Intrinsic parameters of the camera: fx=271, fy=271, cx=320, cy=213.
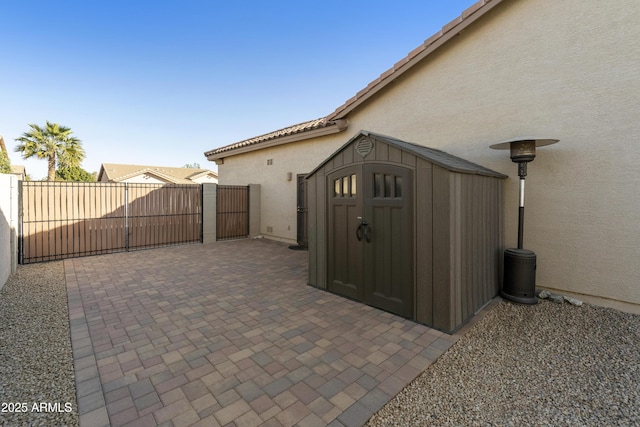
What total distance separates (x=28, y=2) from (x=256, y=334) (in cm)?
1189

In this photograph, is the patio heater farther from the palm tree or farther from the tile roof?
the palm tree

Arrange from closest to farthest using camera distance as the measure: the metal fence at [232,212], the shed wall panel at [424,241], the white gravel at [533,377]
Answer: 1. the white gravel at [533,377]
2. the shed wall panel at [424,241]
3. the metal fence at [232,212]

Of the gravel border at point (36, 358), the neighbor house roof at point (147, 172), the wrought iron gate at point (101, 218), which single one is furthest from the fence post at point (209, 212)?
the neighbor house roof at point (147, 172)

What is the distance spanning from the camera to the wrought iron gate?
7.44 m

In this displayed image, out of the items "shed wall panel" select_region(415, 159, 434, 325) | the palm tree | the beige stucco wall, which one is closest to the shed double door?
"shed wall panel" select_region(415, 159, 434, 325)

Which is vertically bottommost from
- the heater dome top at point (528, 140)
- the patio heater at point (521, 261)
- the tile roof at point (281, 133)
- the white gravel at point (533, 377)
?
the white gravel at point (533, 377)

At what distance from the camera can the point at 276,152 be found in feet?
34.8

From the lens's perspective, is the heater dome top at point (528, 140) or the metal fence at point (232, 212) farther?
the metal fence at point (232, 212)

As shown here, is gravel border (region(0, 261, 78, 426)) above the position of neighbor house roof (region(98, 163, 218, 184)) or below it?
below

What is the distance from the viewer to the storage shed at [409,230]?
3.45 meters

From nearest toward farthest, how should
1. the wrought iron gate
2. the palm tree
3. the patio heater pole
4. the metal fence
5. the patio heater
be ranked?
the patio heater, the patio heater pole, the wrought iron gate, the metal fence, the palm tree

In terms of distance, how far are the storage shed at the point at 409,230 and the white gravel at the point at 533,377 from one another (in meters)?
0.52

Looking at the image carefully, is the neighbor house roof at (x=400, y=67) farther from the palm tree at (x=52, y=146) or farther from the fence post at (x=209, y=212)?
the palm tree at (x=52, y=146)

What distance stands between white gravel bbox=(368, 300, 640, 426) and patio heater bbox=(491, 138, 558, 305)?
47 centimetres
